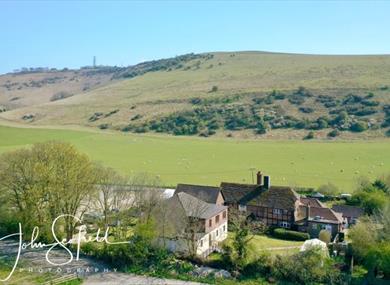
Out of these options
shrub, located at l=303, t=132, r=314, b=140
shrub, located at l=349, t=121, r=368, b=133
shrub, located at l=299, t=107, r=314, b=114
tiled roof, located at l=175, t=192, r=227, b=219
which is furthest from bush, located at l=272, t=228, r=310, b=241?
shrub, located at l=299, t=107, r=314, b=114

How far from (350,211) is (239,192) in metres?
12.2

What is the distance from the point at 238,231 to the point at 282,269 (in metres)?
4.35

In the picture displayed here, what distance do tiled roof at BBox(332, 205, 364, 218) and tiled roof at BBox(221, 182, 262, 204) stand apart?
9099mm

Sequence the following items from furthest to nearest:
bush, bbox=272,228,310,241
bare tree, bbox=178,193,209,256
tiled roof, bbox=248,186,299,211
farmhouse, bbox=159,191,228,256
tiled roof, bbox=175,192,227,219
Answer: tiled roof, bbox=248,186,299,211
bush, bbox=272,228,310,241
tiled roof, bbox=175,192,227,219
farmhouse, bbox=159,191,228,256
bare tree, bbox=178,193,209,256

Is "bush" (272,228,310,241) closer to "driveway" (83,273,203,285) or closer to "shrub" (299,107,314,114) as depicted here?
"driveway" (83,273,203,285)

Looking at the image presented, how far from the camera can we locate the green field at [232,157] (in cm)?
6456

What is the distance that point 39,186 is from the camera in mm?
37625

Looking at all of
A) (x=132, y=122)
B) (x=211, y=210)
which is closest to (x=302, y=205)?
(x=211, y=210)

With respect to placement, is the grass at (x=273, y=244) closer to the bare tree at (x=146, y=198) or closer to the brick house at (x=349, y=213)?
the brick house at (x=349, y=213)

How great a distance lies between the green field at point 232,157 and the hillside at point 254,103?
1067 centimetres

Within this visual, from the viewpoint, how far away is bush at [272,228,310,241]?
138 ft

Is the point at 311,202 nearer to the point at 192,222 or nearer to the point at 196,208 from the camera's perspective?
the point at 196,208

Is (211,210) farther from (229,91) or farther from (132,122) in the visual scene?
(229,91)

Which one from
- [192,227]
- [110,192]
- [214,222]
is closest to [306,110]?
[214,222]
